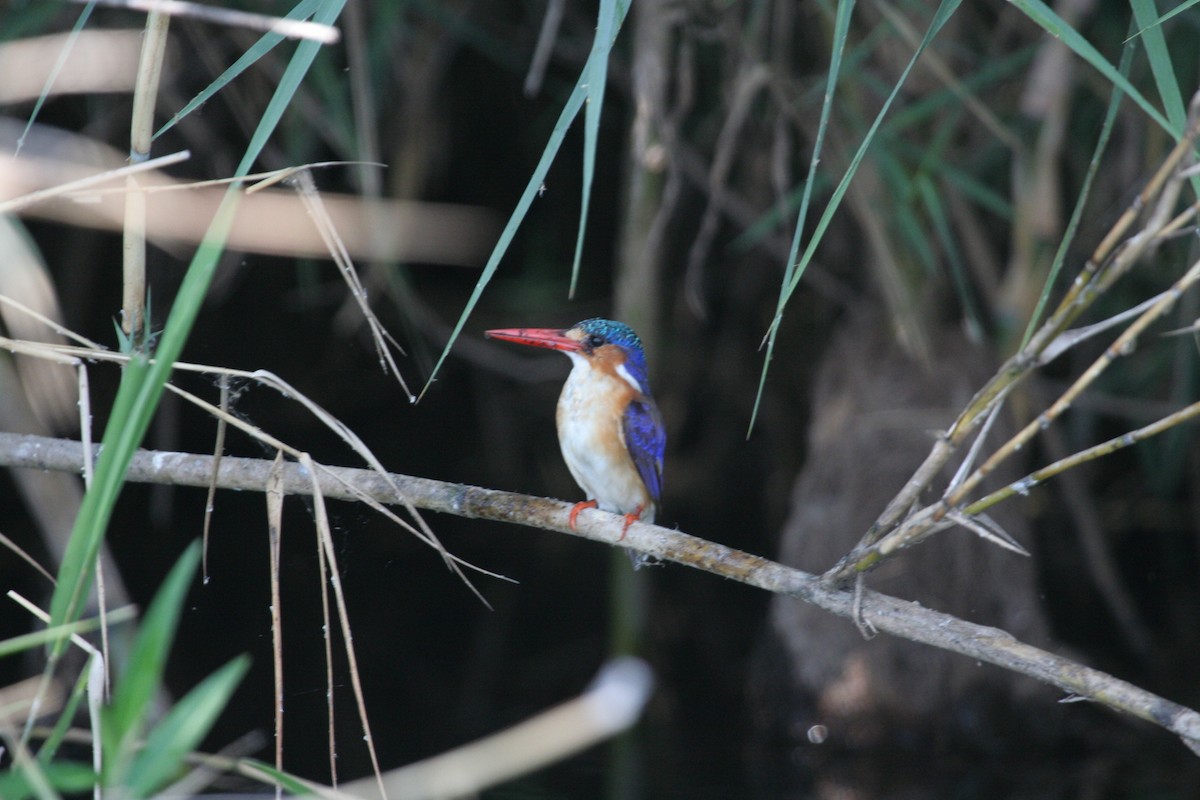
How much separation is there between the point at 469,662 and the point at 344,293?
1.58 metres

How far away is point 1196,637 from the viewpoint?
5004mm

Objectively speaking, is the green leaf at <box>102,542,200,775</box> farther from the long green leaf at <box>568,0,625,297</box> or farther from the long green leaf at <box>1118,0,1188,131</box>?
the long green leaf at <box>1118,0,1188,131</box>

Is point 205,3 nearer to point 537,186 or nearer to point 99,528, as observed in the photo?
point 537,186

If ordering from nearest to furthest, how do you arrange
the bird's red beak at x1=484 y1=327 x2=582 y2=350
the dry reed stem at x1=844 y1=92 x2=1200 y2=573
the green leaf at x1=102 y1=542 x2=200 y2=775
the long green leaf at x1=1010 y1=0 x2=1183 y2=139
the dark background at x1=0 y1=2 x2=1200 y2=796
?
the green leaf at x1=102 y1=542 x2=200 y2=775, the dry reed stem at x1=844 y1=92 x2=1200 y2=573, the long green leaf at x1=1010 y1=0 x2=1183 y2=139, the bird's red beak at x1=484 y1=327 x2=582 y2=350, the dark background at x1=0 y1=2 x2=1200 y2=796

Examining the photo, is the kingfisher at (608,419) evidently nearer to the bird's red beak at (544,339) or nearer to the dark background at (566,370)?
the bird's red beak at (544,339)

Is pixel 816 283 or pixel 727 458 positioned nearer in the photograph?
pixel 816 283

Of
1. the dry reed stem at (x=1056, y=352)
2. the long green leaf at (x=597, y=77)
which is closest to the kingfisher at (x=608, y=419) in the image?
the long green leaf at (x=597, y=77)

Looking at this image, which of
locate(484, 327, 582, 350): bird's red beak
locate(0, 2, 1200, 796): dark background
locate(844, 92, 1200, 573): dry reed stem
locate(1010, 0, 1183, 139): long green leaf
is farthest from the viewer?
locate(0, 2, 1200, 796): dark background

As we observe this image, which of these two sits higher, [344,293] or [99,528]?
[99,528]

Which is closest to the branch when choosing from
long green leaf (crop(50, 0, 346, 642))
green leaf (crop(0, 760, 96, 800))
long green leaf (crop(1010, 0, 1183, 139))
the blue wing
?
long green leaf (crop(50, 0, 346, 642))

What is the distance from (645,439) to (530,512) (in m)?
1.09

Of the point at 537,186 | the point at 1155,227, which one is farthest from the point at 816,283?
the point at 1155,227

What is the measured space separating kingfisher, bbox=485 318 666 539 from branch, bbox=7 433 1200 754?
82 cm

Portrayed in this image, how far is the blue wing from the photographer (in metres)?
3.04
